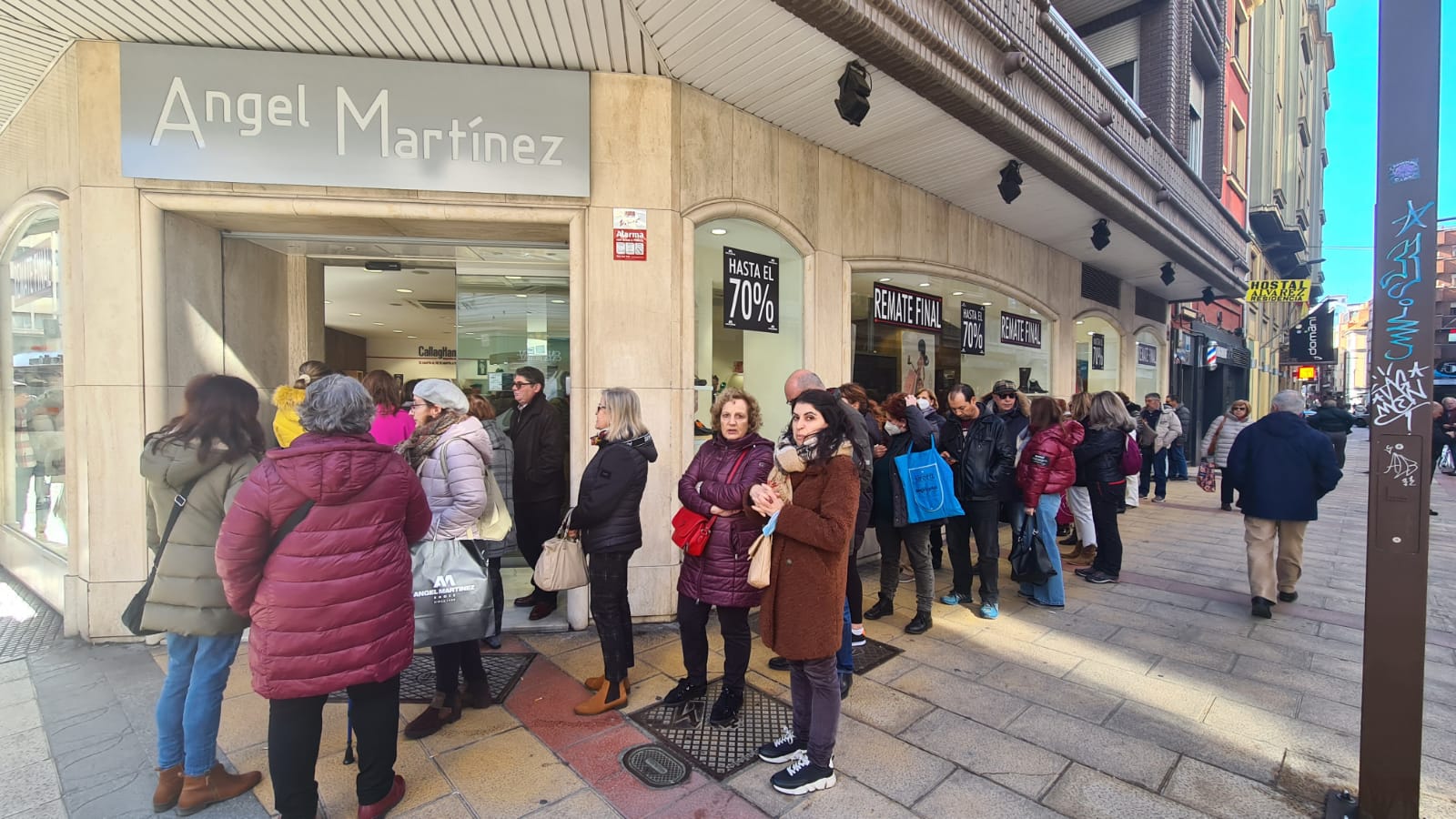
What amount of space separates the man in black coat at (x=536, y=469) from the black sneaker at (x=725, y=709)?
1.99m

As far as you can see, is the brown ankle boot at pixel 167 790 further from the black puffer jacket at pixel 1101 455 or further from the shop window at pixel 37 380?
the black puffer jacket at pixel 1101 455

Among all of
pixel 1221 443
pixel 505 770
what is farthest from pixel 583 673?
pixel 1221 443

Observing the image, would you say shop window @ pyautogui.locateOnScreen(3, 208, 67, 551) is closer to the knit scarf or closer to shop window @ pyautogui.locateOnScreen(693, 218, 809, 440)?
the knit scarf

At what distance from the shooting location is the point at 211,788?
2.73m

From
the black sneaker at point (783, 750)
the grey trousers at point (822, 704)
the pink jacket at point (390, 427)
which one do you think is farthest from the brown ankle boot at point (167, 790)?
the grey trousers at point (822, 704)

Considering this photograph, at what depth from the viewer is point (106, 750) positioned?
3.15 m

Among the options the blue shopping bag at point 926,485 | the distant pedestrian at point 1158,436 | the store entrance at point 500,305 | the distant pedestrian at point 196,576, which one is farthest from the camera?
the distant pedestrian at point 1158,436

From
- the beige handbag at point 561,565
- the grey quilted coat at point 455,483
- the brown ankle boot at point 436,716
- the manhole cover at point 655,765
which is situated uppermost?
the grey quilted coat at point 455,483

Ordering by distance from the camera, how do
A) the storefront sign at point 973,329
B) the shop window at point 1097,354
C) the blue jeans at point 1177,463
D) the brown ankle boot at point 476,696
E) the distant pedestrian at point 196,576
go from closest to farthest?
the distant pedestrian at point 196,576 < the brown ankle boot at point 476,696 < the storefront sign at point 973,329 < the shop window at point 1097,354 < the blue jeans at point 1177,463

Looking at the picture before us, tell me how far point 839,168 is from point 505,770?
5661 mm

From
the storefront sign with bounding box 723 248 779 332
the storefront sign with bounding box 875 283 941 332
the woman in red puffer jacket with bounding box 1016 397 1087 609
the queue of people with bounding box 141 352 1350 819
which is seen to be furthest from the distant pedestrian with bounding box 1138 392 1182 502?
the storefront sign with bounding box 723 248 779 332

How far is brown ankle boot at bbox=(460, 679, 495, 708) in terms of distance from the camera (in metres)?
3.54

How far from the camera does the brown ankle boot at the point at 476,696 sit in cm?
354

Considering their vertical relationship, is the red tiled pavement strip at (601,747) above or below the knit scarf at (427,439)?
below
